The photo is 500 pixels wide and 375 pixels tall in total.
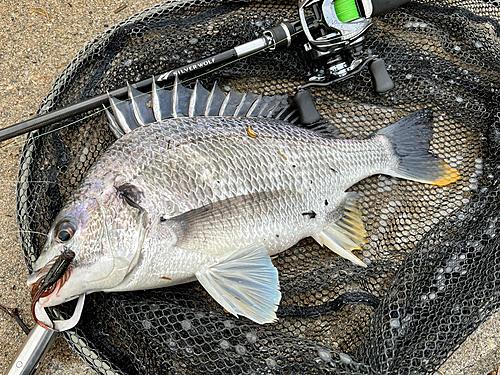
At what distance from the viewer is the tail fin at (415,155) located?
239cm

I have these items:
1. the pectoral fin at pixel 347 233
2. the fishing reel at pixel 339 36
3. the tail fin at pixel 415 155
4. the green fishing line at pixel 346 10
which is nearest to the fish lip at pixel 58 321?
the pectoral fin at pixel 347 233

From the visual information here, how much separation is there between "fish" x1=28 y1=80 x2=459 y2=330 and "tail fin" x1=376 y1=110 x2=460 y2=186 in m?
0.14

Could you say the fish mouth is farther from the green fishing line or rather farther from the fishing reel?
the green fishing line

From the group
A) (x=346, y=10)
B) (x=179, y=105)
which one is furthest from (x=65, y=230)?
(x=346, y=10)

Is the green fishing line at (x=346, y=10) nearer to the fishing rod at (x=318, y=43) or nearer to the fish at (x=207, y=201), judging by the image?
the fishing rod at (x=318, y=43)

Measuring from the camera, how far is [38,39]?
2.59 meters

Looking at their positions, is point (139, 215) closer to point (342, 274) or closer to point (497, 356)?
point (342, 274)

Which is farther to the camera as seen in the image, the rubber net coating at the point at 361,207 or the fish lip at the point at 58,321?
the rubber net coating at the point at 361,207

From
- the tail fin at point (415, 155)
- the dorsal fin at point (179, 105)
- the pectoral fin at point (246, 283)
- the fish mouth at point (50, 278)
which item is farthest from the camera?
the tail fin at point (415, 155)

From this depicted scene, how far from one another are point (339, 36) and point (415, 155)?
0.84 meters

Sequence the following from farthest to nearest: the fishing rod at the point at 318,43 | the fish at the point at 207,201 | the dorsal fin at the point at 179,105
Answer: the fishing rod at the point at 318,43, the dorsal fin at the point at 179,105, the fish at the point at 207,201

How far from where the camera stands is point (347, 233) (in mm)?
2279

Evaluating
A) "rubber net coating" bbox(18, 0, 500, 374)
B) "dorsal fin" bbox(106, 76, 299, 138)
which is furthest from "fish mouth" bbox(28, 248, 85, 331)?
"dorsal fin" bbox(106, 76, 299, 138)

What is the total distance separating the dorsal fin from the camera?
2.05m
